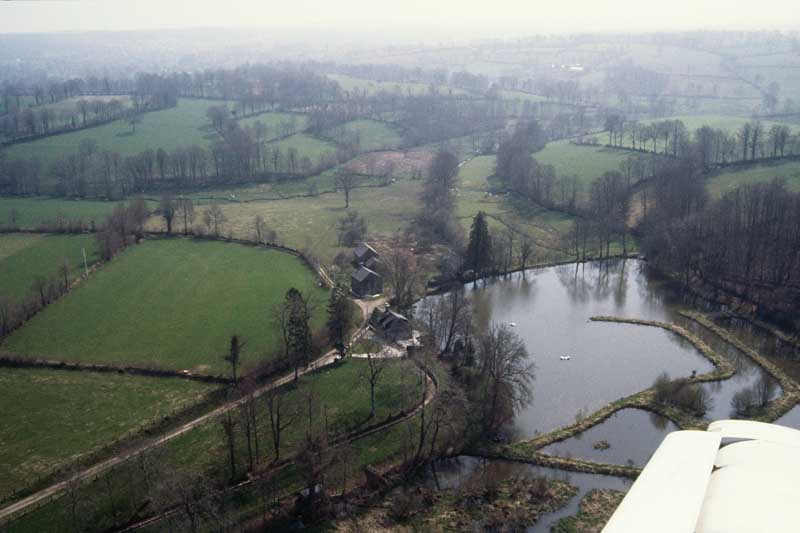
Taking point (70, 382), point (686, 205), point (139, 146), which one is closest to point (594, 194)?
point (686, 205)

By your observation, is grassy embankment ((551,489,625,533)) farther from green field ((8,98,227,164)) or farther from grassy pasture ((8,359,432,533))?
green field ((8,98,227,164))

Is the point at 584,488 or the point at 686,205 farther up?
the point at 686,205

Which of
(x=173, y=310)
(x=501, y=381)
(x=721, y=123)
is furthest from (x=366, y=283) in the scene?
(x=721, y=123)

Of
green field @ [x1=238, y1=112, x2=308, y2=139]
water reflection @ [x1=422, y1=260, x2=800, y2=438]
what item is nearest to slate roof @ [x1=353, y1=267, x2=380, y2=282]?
water reflection @ [x1=422, y1=260, x2=800, y2=438]

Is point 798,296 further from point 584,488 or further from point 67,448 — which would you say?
point 67,448

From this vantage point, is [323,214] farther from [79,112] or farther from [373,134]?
[79,112]

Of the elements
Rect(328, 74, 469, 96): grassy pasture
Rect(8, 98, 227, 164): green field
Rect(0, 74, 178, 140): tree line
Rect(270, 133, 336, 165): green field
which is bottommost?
Rect(270, 133, 336, 165): green field

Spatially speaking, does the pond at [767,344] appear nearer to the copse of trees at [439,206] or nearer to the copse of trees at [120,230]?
the copse of trees at [439,206]

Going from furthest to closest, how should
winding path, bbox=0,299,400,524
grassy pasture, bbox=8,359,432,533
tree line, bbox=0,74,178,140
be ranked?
tree line, bbox=0,74,178,140 → winding path, bbox=0,299,400,524 → grassy pasture, bbox=8,359,432,533
